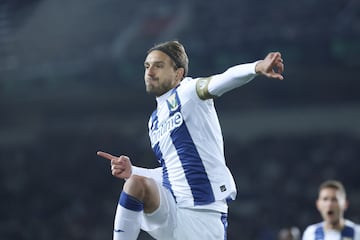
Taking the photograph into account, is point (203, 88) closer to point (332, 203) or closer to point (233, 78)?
point (233, 78)

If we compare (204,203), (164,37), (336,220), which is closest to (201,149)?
(204,203)

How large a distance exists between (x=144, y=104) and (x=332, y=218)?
9607 mm

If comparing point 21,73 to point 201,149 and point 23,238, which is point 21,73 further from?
point 201,149

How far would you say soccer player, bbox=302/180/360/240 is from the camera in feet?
26.8

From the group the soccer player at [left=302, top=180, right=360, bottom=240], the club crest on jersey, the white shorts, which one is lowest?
the white shorts

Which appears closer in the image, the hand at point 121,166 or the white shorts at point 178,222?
the hand at point 121,166

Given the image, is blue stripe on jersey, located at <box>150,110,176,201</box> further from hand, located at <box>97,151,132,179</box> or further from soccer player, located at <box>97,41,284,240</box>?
hand, located at <box>97,151,132,179</box>

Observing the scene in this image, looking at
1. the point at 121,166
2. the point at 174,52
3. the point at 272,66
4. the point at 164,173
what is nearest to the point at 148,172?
the point at 164,173

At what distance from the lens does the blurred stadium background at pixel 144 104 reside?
53.7 feet

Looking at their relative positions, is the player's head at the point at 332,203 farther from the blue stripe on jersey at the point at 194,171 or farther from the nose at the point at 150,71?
the nose at the point at 150,71

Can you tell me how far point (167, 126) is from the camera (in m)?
6.02

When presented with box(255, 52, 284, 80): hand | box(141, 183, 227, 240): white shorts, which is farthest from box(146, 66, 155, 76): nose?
box(255, 52, 284, 80): hand

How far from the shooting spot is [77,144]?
1794cm

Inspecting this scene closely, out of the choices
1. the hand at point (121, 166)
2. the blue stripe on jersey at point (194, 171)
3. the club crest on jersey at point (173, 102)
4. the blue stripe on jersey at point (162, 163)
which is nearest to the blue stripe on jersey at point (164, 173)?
the blue stripe on jersey at point (162, 163)
